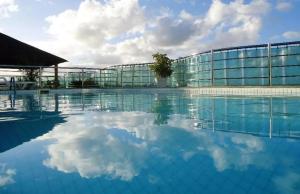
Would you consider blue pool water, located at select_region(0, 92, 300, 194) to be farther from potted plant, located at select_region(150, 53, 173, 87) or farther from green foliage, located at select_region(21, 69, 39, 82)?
potted plant, located at select_region(150, 53, 173, 87)

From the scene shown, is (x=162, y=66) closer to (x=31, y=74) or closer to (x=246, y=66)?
(x=246, y=66)

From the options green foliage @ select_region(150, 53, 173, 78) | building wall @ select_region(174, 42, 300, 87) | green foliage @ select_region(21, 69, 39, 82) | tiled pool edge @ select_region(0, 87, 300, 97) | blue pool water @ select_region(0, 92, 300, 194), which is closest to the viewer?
blue pool water @ select_region(0, 92, 300, 194)

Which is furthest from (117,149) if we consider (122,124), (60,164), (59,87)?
(59,87)

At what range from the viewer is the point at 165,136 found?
6.18 meters

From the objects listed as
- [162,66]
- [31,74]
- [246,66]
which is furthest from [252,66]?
[31,74]

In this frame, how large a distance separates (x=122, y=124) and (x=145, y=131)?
120cm

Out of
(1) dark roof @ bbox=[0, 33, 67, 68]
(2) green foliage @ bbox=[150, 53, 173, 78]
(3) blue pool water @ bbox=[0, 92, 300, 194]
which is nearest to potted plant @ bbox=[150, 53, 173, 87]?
(2) green foliage @ bbox=[150, 53, 173, 78]

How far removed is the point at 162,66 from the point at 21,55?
40.5 ft

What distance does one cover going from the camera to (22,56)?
2512 centimetres

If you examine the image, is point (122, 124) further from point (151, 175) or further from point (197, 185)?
point (197, 185)

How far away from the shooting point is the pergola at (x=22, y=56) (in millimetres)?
23325

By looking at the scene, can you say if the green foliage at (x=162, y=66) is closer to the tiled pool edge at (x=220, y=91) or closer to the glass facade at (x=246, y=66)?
the glass facade at (x=246, y=66)

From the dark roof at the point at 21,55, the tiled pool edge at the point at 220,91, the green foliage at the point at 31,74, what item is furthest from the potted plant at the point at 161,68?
the green foliage at the point at 31,74

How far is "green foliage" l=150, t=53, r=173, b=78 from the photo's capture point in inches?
1178
